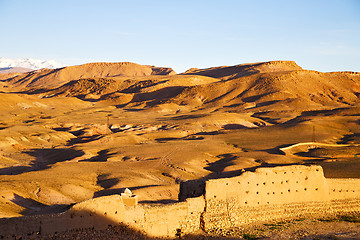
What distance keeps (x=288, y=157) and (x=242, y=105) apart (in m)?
48.0

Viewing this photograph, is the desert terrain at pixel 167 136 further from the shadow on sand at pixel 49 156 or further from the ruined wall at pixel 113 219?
the ruined wall at pixel 113 219

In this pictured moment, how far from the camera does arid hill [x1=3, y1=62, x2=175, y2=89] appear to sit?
545 ft

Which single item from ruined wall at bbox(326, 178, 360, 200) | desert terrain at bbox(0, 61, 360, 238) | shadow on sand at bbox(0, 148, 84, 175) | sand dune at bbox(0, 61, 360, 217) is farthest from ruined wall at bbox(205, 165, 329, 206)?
shadow on sand at bbox(0, 148, 84, 175)

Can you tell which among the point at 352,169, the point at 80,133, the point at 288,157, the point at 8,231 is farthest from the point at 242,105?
the point at 8,231

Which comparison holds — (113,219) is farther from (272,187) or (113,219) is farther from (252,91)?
(252,91)

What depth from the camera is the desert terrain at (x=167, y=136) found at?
26281 mm

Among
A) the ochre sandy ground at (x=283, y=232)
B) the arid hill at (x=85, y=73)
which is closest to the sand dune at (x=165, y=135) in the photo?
the ochre sandy ground at (x=283, y=232)

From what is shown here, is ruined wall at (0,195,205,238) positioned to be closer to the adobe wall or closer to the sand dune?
the adobe wall

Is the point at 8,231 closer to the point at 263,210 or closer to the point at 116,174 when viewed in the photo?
the point at 263,210

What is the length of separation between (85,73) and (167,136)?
131 metres

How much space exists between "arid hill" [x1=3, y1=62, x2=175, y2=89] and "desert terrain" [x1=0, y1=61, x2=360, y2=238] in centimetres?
4607

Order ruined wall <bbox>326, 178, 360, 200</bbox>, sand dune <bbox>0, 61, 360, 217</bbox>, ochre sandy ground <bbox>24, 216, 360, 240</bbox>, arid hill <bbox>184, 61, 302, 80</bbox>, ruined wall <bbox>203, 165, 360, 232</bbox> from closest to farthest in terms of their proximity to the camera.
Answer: ochre sandy ground <bbox>24, 216, 360, 240</bbox> → ruined wall <bbox>203, 165, 360, 232</bbox> → ruined wall <bbox>326, 178, 360, 200</bbox> → sand dune <bbox>0, 61, 360, 217</bbox> → arid hill <bbox>184, 61, 302, 80</bbox>

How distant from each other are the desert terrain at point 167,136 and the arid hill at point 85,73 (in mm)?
46071

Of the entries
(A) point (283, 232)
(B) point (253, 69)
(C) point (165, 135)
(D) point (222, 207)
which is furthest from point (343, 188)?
(B) point (253, 69)
